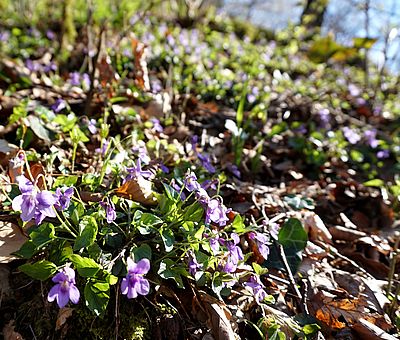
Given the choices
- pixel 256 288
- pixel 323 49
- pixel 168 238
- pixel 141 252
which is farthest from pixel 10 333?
pixel 323 49

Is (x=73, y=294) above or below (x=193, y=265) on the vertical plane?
above

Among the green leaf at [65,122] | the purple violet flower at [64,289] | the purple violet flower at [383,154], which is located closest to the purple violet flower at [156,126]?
the green leaf at [65,122]

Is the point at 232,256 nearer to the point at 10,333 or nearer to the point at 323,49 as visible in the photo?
the point at 10,333

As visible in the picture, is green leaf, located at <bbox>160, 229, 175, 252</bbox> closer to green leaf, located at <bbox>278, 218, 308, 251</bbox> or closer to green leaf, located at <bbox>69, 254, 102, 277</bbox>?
green leaf, located at <bbox>69, 254, 102, 277</bbox>

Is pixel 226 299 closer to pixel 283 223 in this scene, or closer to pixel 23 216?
pixel 283 223

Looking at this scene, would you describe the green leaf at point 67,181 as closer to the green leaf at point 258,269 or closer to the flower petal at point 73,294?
the flower petal at point 73,294

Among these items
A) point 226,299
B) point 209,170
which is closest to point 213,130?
point 209,170
